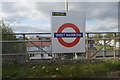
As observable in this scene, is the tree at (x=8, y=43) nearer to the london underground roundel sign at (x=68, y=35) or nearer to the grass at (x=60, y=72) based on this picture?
the grass at (x=60, y=72)

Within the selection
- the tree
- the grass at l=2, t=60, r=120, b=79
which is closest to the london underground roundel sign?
the grass at l=2, t=60, r=120, b=79

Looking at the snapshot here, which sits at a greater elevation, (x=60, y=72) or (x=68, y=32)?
(x=68, y=32)

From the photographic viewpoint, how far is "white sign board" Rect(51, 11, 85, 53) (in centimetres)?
486

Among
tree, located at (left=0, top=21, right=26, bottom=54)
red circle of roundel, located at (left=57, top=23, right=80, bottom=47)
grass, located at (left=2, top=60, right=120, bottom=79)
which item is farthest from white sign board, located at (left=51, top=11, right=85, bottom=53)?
tree, located at (left=0, top=21, right=26, bottom=54)

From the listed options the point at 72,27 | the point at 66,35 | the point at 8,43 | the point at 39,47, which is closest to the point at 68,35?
the point at 66,35

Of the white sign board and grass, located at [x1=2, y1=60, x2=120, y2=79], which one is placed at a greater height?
the white sign board

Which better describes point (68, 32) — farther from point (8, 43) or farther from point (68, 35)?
point (8, 43)

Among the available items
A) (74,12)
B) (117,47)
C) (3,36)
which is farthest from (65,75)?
(117,47)

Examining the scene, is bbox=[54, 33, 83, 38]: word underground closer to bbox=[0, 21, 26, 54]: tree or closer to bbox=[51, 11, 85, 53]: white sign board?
bbox=[51, 11, 85, 53]: white sign board

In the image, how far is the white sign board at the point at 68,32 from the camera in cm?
486

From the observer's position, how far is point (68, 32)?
4.93 metres

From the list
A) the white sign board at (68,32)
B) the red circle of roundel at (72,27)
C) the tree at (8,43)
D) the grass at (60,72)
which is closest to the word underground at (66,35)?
the white sign board at (68,32)

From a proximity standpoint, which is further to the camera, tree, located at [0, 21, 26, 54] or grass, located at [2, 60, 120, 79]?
tree, located at [0, 21, 26, 54]

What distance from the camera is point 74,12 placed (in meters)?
4.95
